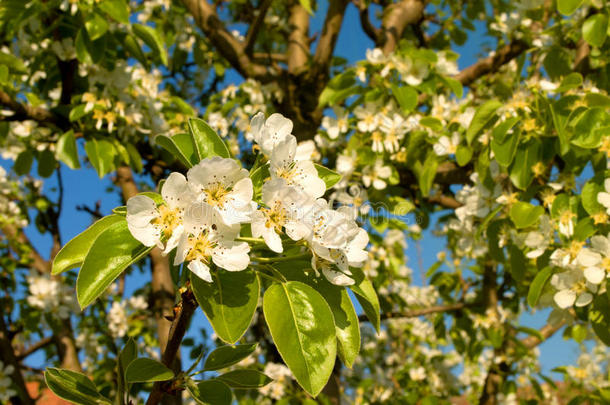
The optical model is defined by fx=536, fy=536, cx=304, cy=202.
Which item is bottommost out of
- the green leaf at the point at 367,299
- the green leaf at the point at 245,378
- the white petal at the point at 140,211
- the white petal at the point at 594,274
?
the green leaf at the point at 245,378

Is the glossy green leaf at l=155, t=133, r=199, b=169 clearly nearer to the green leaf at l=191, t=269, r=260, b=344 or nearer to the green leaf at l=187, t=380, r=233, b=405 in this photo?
the green leaf at l=191, t=269, r=260, b=344

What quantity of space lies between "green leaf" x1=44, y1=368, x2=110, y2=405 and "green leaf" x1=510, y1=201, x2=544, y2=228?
4.51ft

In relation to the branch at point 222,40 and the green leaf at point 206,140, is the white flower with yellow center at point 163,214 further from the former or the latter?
the branch at point 222,40

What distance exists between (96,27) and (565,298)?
2.03 meters

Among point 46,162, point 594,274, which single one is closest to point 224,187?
point 594,274

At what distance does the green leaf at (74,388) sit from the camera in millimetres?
1025

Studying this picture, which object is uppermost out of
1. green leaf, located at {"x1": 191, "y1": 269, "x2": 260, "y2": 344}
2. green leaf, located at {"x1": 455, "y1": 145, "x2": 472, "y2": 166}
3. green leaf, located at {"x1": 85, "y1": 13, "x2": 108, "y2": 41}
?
green leaf, located at {"x1": 85, "y1": 13, "x2": 108, "y2": 41}

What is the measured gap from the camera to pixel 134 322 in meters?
3.98

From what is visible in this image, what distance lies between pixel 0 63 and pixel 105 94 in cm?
44

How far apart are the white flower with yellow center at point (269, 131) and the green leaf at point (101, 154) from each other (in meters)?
1.43

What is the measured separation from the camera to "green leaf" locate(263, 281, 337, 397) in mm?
887

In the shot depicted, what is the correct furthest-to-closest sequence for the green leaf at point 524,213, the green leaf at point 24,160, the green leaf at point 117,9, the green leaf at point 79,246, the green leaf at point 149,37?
the green leaf at point 24,160 → the green leaf at point 149,37 → the green leaf at point 117,9 → the green leaf at point 524,213 → the green leaf at point 79,246

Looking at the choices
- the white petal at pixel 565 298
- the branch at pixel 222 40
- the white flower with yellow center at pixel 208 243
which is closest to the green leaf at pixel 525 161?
the white petal at pixel 565 298

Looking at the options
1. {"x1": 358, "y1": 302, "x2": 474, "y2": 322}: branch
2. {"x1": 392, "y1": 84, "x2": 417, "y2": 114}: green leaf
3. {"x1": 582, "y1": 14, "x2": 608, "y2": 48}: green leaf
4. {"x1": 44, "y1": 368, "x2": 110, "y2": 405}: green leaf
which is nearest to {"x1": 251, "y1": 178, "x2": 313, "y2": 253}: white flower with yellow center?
{"x1": 44, "y1": 368, "x2": 110, "y2": 405}: green leaf
